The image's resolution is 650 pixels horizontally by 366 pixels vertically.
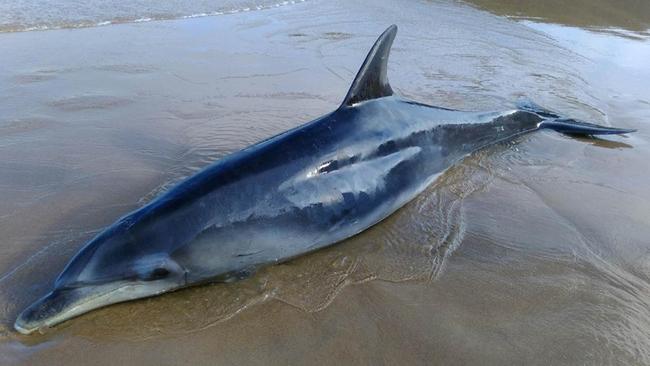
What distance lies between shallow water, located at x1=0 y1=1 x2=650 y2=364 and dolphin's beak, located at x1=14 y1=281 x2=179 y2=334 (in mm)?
68

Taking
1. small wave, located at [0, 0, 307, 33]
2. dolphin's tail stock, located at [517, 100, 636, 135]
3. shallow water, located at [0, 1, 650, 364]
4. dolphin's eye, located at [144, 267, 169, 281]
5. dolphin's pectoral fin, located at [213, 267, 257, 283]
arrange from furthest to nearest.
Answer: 1. small wave, located at [0, 0, 307, 33]
2. dolphin's tail stock, located at [517, 100, 636, 135]
3. dolphin's pectoral fin, located at [213, 267, 257, 283]
4. dolphin's eye, located at [144, 267, 169, 281]
5. shallow water, located at [0, 1, 650, 364]

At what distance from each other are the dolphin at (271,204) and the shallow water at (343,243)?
0.48 ft

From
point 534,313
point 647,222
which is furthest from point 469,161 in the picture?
point 534,313

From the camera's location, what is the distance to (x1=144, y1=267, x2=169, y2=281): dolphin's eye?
3.33 meters

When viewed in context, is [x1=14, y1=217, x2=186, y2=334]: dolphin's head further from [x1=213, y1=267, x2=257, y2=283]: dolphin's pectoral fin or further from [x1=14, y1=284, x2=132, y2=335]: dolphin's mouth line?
[x1=213, y1=267, x2=257, y2=283]: dolphin's pectoral fin

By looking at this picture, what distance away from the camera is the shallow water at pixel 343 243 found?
3.22m

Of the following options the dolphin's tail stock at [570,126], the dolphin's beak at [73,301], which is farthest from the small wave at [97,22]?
the dolphin's beak at [73,301]

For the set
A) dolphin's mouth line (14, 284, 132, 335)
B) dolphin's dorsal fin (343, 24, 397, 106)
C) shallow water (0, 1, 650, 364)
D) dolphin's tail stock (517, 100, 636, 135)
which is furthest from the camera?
dolphin's tail stock (517, 100, 636, 135)

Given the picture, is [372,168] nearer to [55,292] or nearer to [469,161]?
[469,161]

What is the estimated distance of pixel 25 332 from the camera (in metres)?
3.04

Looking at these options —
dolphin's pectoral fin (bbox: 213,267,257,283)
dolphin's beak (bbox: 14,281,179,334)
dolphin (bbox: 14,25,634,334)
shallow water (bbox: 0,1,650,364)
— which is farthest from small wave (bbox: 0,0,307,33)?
dolphin's pectoral fin (bbox: 213,267,257,283)

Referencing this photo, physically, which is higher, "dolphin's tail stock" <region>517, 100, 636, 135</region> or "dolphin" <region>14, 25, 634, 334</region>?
"dolphin" <region>14, 25, 634, 334</region>

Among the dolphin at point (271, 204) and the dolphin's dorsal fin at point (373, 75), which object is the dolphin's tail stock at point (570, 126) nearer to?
the dolphin at point (271, 204)

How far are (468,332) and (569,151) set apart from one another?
12.7ft
